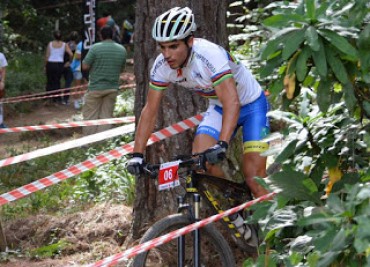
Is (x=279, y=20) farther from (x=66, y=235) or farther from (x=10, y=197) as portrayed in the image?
(x=66, y=235)

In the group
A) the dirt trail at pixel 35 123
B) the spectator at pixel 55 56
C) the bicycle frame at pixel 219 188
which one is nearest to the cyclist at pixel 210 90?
the bicycle frame at pixel 219 188

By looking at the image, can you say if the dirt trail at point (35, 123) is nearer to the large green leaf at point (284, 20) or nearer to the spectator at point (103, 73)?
the spectator at point (103, 73)

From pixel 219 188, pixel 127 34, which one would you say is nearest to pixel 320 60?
pixel 219 188

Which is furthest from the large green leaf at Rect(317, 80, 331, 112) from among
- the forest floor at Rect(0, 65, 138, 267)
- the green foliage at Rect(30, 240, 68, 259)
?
the green foliage at Rect(30, 240, 68, 259)

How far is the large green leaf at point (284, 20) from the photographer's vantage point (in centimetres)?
358

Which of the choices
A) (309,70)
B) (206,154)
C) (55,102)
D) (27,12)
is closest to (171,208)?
(206,154)

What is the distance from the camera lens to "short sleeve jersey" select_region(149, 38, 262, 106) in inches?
214

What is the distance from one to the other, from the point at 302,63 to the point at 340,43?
0.18m

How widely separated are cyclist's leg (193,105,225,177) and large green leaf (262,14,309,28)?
6.94 feet

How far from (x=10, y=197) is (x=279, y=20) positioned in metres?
3.65

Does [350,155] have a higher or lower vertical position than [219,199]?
higher

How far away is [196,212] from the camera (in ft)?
17.6

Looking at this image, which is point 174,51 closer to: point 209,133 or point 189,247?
point 209,133

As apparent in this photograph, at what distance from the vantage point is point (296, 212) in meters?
3.90
